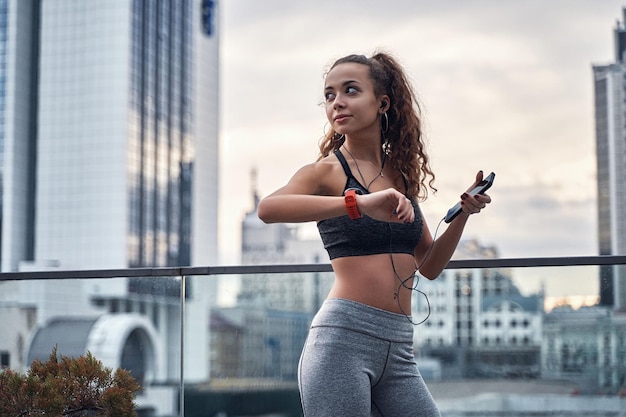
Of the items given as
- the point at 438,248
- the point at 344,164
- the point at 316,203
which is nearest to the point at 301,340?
the point at 438,248

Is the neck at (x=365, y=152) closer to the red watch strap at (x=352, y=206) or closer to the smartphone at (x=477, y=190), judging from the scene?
the smartphone at (x=477, y=190)

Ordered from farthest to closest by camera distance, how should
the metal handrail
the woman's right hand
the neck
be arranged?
the metal handrail
the neck
the woman's right hand

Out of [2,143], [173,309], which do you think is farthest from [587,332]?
[2,143]

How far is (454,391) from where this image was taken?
4.08 metres

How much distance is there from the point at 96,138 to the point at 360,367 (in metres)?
77.2

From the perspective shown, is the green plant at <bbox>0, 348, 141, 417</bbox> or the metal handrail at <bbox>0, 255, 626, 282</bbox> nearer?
the green plant at <bbox>0, 348, 141, 417</bbox>

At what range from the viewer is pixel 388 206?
1.80 m

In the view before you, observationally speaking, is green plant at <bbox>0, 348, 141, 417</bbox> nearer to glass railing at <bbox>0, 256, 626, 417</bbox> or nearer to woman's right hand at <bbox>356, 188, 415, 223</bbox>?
glass railing at <bbox>0, 256, 626, 417</bbox>

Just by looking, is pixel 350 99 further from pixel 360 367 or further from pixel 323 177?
pixel 360 367

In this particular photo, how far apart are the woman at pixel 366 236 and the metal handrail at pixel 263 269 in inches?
56.4

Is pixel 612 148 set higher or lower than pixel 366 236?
higher

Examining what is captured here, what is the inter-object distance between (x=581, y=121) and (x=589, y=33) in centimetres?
790

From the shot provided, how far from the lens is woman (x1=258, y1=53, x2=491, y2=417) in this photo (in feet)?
6.37

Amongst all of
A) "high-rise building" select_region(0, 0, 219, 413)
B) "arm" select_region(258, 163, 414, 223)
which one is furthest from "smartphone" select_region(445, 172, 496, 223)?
"high-rise building" select_region(0, 0, 219, 413)
